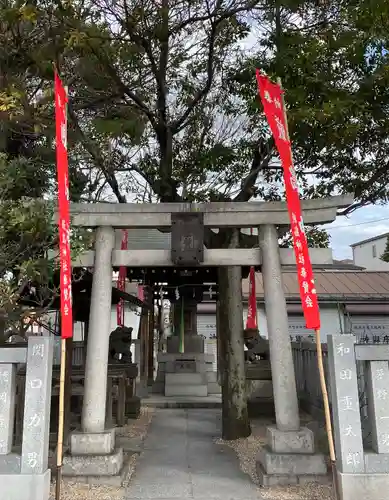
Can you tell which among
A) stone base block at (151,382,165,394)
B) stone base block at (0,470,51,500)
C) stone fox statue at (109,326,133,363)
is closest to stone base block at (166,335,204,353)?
stone base block at (151,382,165,394)

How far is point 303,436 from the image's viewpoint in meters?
5.98

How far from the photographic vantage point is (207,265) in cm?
662

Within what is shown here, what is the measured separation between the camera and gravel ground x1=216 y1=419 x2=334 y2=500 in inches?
217

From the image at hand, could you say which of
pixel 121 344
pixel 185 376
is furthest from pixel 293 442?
pixel 185 376

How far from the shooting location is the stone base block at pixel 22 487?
16.3ft

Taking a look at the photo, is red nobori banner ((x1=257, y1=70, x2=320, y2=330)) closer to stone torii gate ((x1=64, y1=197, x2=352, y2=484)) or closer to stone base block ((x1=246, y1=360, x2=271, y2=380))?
stone torii gate ((x1=64, y1=197, x2=352, y2=484))

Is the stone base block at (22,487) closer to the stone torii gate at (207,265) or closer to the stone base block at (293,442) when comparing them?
the stone torii gate at (207,265)

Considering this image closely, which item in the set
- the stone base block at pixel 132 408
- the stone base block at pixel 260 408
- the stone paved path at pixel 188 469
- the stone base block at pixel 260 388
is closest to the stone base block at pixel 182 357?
the stone base block at pixel 132 408

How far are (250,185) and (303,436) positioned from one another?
468cm

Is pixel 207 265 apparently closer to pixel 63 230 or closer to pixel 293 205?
pixel 293 205

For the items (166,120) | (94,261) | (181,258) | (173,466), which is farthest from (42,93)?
(173,466)

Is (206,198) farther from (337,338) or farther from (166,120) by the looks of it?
(337,338)

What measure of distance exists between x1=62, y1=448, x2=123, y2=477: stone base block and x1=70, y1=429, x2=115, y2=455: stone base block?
0.07 metres

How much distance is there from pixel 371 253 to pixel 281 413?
93.0 feet
